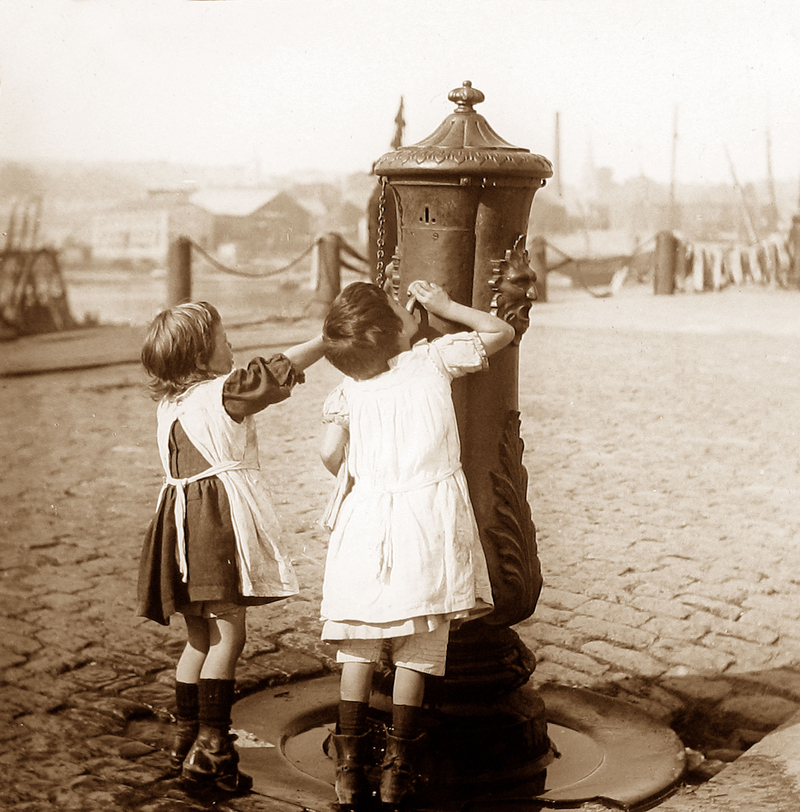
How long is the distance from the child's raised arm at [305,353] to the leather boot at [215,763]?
101 centimetres

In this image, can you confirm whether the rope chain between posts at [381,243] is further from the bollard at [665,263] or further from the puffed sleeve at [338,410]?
the bollard at [665,263]

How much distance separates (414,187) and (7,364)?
358 inches

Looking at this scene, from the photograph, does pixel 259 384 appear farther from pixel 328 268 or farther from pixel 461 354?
pixel 328 268

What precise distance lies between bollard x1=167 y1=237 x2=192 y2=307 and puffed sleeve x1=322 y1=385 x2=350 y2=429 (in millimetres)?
10382

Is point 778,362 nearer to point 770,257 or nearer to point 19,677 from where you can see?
point 19,677

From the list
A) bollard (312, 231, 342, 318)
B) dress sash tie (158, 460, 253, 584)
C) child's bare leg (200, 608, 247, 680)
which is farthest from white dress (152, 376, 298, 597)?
bollard (312, 231, 342, 318)

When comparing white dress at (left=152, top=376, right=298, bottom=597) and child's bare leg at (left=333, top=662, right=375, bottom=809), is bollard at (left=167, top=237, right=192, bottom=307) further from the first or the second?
child's bare leg at (left=333, top=662, right=375, bottom=809)

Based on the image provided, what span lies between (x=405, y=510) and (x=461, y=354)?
0.44 meters

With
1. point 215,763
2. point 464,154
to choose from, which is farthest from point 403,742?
point 464,154

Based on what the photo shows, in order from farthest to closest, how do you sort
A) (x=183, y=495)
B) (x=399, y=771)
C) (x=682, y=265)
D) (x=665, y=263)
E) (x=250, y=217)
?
(x=250, y=217)
(x=682, y=265)
(x=665, y=263)
(x=183, y=495)
(x=399, y=771)

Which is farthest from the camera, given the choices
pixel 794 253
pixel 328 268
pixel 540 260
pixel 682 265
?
pixel 794 253

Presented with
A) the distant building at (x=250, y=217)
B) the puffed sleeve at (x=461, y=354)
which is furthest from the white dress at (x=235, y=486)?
the distant building at (x=250, y=217)

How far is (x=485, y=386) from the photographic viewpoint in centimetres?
A: 330

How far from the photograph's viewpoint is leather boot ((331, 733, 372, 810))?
9.47 feet
